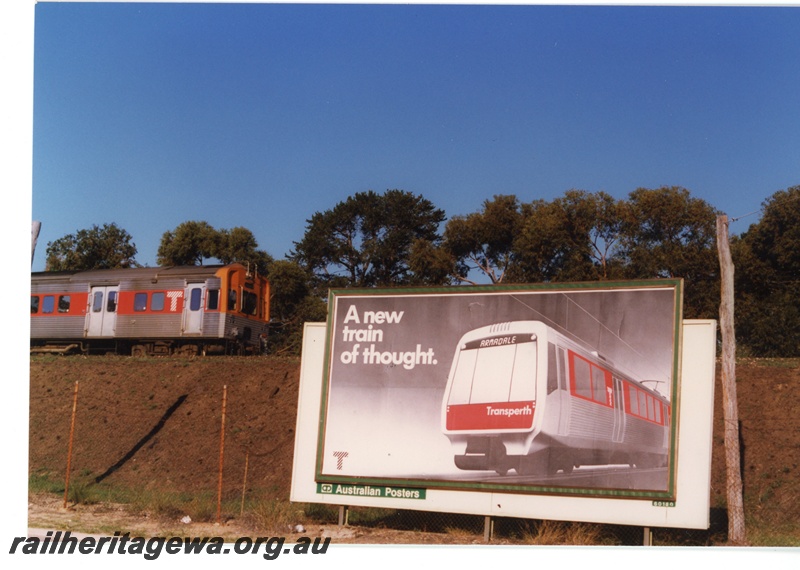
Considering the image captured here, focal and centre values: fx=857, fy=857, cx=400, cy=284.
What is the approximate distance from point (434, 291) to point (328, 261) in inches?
952

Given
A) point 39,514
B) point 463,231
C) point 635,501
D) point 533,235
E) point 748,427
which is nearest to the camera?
point 635,501

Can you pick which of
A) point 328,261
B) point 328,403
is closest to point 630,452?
point 328,403

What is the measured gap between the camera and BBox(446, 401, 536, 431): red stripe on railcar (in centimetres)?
1208

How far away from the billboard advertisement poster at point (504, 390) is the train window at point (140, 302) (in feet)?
53.5

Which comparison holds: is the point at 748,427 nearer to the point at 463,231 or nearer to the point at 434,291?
the point at 434,291

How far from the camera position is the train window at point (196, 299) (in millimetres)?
27625

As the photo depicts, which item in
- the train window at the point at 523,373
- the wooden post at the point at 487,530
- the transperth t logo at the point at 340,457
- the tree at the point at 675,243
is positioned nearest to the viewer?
the train window at the point at 523,373

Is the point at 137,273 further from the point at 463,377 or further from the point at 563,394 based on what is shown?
the point at 563,394

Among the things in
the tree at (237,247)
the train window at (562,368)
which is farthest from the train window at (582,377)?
the tree at (237,247)

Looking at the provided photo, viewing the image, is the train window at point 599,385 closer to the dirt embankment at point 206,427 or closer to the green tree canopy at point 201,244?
the dirt embankment at point 206,427

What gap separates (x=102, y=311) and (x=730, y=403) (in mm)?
22277

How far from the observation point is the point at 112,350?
97.8 feet

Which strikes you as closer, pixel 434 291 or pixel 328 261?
pixel 434 291

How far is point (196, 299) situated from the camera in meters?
27.7
